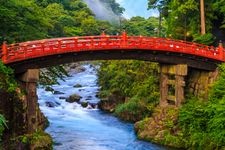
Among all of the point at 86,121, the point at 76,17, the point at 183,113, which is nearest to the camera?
the point at 183,113

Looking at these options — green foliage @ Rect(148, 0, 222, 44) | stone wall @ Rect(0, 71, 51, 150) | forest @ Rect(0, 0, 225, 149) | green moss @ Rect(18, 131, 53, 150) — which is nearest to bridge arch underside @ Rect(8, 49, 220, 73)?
stone wall @ Rect(0, 71, 51, 150)

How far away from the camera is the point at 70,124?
48.0m

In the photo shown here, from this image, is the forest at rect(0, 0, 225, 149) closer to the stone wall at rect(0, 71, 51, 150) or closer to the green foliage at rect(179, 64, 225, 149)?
the green foliage at rect(179, 64, 225, 149)

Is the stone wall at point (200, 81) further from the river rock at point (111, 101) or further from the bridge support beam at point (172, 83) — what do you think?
the river rock at point (111, 101)

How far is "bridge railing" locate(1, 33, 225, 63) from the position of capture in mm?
34263

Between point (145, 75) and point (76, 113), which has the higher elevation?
point (145, 75)

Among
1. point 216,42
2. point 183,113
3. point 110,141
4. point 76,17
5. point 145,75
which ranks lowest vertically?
point 110,141

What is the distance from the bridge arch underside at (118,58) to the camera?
35841 mm

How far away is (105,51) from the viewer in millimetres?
39781

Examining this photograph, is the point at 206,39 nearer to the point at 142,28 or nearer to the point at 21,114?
the point at 21,114

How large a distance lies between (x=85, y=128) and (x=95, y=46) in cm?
1175

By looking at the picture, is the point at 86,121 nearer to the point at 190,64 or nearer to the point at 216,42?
the point at 190,64

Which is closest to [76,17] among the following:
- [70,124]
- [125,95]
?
[125,95]

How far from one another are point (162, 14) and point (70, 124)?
1007 inches
